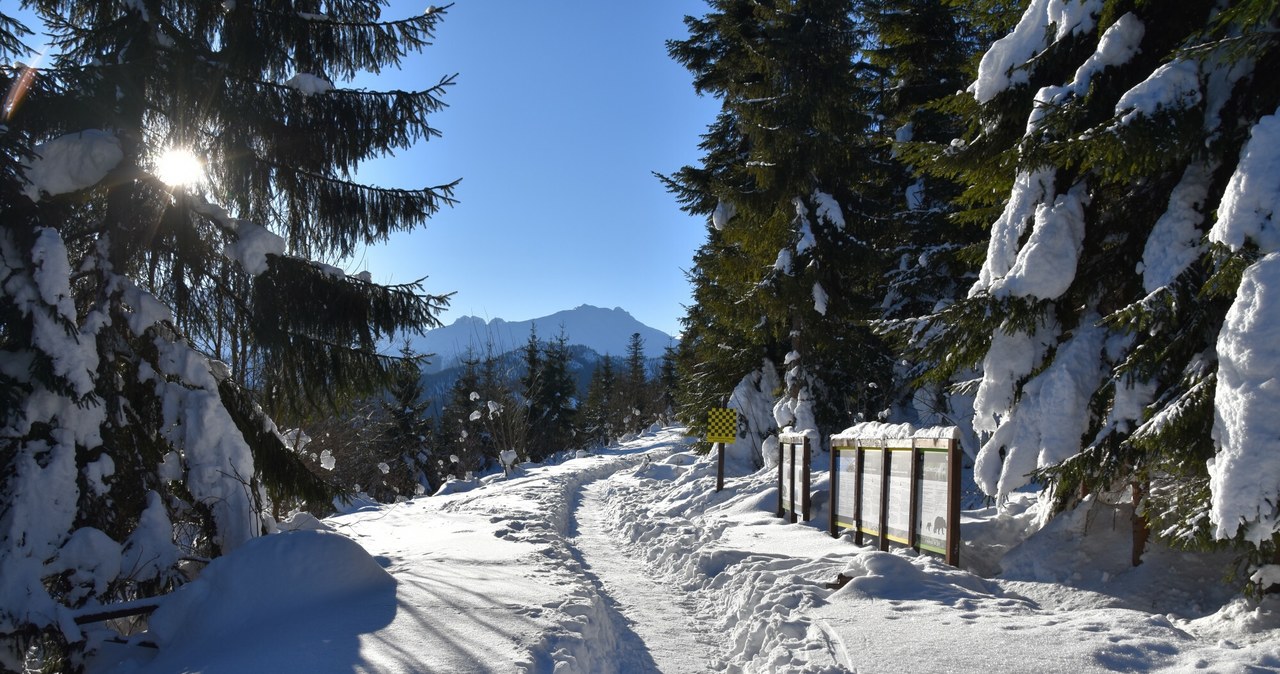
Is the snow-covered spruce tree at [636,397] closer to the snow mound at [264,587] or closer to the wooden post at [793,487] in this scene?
the wooden post at [793,487]

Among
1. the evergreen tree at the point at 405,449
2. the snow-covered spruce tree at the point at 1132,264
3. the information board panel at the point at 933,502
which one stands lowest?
the evergreen tree at the point at 405,449

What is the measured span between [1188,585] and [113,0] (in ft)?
34.5

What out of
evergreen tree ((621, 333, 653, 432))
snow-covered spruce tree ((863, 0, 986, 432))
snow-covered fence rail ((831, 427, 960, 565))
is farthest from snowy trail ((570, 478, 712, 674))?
evergreen tree ((621, 333, 653, 432))

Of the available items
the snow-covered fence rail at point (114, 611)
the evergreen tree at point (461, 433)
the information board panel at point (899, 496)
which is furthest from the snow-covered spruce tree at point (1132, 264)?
the evergreen tree at point (461, 433)

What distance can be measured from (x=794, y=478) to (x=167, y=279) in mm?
9575

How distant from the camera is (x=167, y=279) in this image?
24.6 feet

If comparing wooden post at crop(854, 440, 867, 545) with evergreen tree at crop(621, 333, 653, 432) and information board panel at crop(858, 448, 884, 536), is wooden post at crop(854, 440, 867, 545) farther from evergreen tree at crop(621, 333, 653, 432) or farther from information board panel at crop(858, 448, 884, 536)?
evergreen tree at crop(621, 333, 653, 432)

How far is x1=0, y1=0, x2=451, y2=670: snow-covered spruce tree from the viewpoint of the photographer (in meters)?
5.35

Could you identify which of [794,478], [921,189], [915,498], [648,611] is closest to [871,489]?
[915,498]

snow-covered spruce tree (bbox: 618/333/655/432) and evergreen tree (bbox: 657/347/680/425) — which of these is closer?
evergreen tree (bbox: 657/347/680/425)

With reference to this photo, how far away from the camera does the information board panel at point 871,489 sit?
9414 mm

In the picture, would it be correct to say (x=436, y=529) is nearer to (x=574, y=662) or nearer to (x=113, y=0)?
(x=574, y=662)

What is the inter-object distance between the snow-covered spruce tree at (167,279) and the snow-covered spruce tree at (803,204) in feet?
29.4

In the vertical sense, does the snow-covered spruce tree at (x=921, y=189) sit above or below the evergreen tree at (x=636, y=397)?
above
